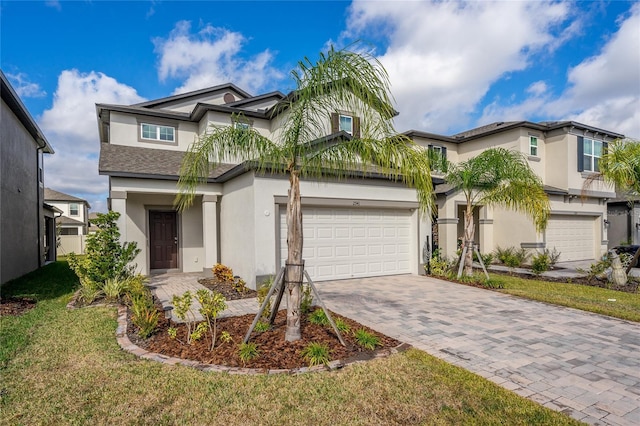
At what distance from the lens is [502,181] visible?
10.7m

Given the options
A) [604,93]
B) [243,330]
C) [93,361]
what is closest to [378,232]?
[243,330]

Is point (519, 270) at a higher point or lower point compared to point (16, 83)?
lower

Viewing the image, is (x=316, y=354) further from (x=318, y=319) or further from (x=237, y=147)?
(x=237, y=147)

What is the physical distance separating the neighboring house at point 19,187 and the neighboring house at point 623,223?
28340mm

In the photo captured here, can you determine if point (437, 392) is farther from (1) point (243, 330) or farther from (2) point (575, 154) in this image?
(2) point (575, 154)

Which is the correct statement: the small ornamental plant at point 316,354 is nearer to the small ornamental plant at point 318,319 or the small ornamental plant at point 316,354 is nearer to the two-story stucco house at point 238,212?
the small ornamental plant at point 318,319

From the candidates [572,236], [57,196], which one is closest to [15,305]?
[572,236]

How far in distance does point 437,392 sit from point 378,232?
7.69 meters

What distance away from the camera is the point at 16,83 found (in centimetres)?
1109

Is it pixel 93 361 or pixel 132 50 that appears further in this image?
pixel 132 50

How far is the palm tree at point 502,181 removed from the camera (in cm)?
988


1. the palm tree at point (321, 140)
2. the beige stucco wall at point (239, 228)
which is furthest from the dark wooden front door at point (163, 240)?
the palm tree at point (321, 140)

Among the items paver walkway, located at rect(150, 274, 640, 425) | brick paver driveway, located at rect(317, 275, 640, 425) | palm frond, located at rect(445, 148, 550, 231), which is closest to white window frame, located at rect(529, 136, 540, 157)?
palm frond, located at rect(445, 148, 550, 231)

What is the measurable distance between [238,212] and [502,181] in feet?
27.1
